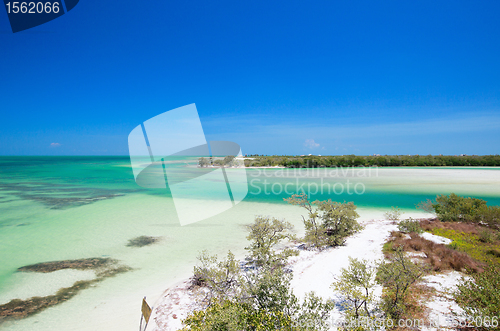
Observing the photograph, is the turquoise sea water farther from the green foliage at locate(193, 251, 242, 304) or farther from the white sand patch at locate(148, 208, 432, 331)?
the green foliage at locate(193, 251, 242, 304)

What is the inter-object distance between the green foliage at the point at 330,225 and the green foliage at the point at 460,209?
15.5 ft

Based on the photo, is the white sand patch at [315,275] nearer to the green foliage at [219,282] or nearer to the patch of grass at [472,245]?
the green foliage at [219,282]

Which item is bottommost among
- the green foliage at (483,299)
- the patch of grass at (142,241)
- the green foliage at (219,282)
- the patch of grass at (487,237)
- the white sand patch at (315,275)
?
the patch of grass at (142,241)

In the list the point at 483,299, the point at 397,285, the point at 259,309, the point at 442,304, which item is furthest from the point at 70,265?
the point at 483,299

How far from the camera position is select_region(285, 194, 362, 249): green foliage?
27.3 feet

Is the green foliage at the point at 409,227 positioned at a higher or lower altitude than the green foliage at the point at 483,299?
lower

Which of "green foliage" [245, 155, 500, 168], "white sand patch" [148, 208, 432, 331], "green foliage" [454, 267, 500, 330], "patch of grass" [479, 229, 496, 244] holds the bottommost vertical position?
"white sand patch" [148, 208, 432, 331]

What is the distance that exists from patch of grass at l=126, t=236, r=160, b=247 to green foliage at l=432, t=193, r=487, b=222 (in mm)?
13033

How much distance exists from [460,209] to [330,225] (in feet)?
21.4

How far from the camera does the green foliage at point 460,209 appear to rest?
988 cm

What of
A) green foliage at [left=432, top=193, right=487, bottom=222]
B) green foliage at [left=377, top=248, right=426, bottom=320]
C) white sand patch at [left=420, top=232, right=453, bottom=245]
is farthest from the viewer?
green foliage at [left=432, top=193, right=487, bottom=222]

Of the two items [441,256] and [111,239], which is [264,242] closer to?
[441,256]

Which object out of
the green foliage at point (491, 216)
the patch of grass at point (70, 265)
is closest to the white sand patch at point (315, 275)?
the patch of grass at point (70, 265)
